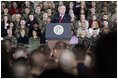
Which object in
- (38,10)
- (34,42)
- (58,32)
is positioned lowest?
(34,42)

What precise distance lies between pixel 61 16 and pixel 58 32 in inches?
14.4

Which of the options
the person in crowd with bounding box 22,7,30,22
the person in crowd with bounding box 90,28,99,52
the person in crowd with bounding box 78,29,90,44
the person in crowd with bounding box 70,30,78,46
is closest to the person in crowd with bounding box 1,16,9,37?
the person in crowd with bounding box 22,7,30,22

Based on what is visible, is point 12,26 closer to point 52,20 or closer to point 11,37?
point 11,37

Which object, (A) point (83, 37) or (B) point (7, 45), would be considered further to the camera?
(A) point (83, 37)

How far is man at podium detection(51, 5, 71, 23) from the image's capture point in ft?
14.3

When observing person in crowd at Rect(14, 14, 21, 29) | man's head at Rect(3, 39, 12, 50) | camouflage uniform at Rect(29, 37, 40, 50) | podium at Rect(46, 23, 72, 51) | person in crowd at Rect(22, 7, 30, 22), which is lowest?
camouflage uniform at Rect(29, 37, 40, 50)

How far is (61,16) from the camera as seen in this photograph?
4434 millimetres

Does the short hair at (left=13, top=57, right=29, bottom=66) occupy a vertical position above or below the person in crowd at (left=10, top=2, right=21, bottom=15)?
below

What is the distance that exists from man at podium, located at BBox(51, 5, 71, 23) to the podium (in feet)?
0.34

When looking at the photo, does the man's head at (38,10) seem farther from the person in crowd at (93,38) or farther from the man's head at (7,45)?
the person in crowd at (93,38)

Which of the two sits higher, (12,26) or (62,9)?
(62,9)

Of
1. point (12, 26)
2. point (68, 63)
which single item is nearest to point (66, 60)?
point (68, 63)

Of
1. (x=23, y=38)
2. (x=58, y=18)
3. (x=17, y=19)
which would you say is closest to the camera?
(x=58, y=18)

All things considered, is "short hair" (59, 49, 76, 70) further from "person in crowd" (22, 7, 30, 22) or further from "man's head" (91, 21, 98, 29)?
"person in crowd" (22, 7, 30, 22)
